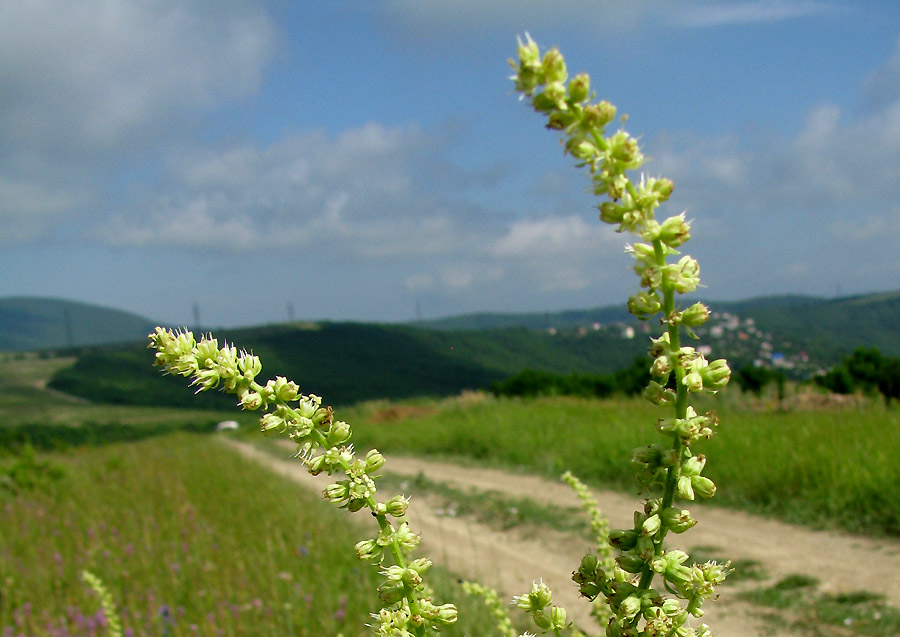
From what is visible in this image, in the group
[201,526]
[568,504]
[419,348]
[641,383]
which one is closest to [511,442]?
[568,504]

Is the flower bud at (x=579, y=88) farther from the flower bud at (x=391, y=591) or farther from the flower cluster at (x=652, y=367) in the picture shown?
the flower bud at (x=391, y=591)

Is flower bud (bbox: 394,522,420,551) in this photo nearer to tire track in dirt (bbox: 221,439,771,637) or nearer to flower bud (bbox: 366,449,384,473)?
flower bud (bbox: 366,449,384,473)

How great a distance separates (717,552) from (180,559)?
5415mm

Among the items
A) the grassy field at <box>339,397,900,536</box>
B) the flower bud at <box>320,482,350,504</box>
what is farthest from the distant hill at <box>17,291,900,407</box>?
the flower bud at <box>320,482,350,504</box>

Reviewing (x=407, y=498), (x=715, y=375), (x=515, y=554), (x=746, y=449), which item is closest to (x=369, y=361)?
(x=746, y=449)

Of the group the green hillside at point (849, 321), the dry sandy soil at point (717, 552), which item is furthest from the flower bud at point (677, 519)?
the green hillside at point (849, 321)

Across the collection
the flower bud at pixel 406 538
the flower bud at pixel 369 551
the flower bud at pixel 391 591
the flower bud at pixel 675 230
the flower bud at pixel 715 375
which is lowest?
the flower bud at pixel 391 591

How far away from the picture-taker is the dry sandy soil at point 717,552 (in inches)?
237

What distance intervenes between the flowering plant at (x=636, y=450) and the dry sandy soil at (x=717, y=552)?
3911 mm

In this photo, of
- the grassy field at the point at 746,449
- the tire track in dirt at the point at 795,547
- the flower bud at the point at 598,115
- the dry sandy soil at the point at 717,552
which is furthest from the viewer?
the grassy field at the point at 746,449

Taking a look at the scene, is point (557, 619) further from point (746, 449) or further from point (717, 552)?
point (746, 449)

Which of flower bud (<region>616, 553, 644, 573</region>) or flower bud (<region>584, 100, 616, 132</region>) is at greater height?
flower bud (<region>584, 100, 616, 132</region>)

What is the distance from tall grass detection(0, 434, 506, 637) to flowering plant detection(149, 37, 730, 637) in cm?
229

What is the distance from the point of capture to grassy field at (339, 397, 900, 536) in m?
8.00
